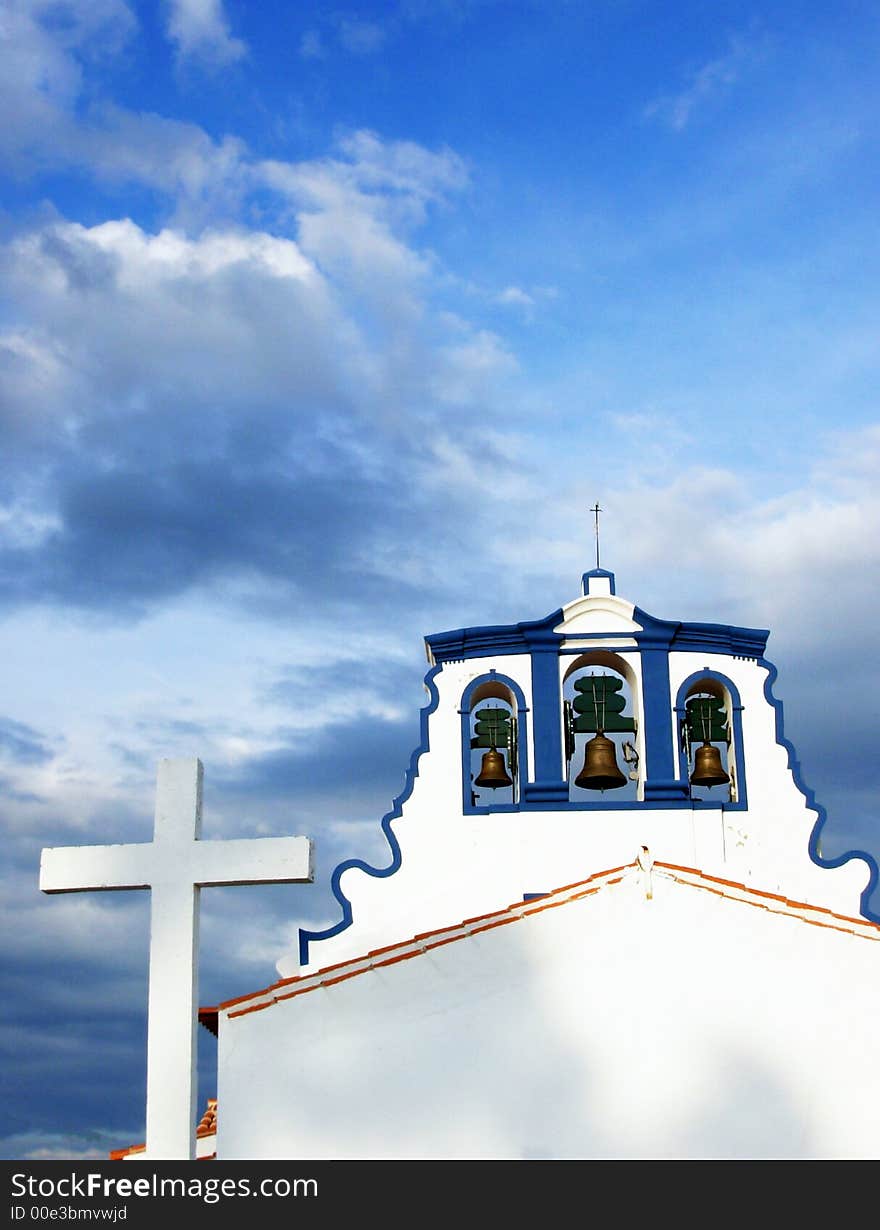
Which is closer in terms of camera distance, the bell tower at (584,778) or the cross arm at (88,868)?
the cross arm at (88,868)

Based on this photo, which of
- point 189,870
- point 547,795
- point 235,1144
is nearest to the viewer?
point 189,870

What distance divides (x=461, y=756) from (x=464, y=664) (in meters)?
1.04

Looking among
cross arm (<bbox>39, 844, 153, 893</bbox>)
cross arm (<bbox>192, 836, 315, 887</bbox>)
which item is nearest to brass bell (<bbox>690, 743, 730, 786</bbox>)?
cross arm (<bbox>192, 836, 315, 887</bbox>)

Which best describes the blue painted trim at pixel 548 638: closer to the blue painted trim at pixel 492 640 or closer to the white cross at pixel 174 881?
the blue painted trim at pixel 492 640

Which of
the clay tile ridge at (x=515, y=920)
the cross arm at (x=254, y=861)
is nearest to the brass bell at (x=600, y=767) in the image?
the clay tile ridge at (x=515, y=920)

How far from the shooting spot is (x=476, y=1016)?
444 inches

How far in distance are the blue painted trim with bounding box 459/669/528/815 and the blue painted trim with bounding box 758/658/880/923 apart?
108 inches

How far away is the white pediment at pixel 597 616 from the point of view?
16547mm

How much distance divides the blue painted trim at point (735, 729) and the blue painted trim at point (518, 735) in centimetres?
164
